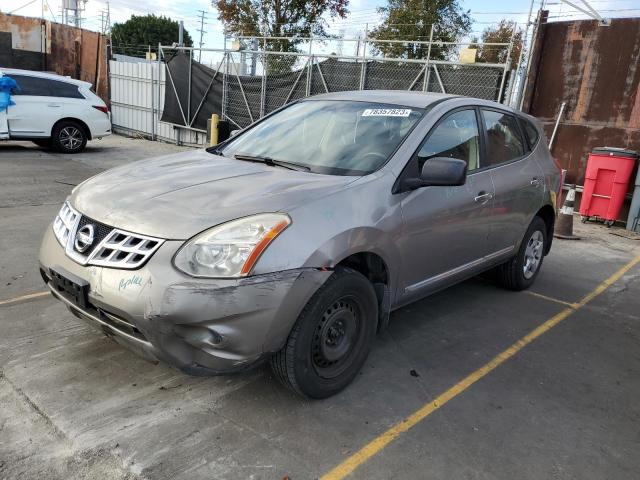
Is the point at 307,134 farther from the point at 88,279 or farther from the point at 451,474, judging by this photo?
the point at 451,474

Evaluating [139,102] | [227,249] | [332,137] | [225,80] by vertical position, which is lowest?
[227,249]

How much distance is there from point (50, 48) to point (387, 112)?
19.2 m

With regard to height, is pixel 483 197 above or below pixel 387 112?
below

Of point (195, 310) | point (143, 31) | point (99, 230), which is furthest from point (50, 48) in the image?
point (143, 31)

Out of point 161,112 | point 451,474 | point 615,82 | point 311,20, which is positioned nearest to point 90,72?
point 161,112

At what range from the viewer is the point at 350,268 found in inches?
117

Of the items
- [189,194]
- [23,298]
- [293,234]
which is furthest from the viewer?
[23,298]

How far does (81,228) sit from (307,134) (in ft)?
5.48

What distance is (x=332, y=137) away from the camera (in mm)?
3621

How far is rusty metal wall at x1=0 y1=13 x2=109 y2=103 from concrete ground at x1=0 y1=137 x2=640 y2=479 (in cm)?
1663

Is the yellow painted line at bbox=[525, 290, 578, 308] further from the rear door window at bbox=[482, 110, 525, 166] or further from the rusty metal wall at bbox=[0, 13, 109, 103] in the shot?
the rusty metal wall at bbox=[0, 13, 109, 103]

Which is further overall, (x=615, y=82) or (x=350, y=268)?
(x=615, y=82)

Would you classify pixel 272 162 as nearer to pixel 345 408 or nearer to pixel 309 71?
pixel 345 408

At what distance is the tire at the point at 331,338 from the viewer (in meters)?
2.67
